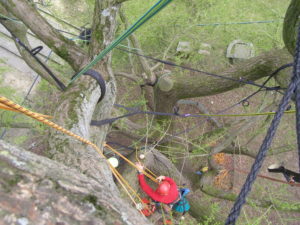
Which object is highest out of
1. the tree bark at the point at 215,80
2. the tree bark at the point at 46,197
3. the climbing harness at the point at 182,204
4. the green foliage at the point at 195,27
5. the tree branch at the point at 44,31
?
the green foliage at the point at 195,27

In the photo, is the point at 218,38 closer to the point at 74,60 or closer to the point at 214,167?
the point at 214,167

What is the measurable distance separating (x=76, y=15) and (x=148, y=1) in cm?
215

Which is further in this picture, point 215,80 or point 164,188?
point 164,188

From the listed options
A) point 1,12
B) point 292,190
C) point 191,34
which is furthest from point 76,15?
point 292,190

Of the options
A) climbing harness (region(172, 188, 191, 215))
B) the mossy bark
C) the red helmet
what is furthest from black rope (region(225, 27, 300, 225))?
climbing harness (region(172, 188, 191, 215))

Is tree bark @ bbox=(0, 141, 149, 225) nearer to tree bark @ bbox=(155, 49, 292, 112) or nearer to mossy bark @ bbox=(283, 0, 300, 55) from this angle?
mossy bark @ bbox=(283, 0, 300, 55)

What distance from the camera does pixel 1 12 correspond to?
2400mm

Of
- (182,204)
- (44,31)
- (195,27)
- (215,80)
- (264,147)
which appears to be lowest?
(182,204)

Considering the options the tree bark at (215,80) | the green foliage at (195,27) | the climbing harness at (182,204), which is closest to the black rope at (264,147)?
the tree bark at (215,80)

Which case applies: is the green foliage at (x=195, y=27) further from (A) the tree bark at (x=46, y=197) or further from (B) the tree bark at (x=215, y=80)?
(A) the tree bark at (x=46, y=197)

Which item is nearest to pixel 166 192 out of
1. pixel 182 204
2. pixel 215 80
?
pixel 182 204

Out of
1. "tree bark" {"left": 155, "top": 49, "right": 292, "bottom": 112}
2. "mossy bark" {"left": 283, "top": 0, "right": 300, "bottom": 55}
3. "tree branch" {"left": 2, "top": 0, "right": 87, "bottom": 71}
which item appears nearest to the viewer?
"mossy bark" {"left": 283, "top": 0, "right": 300, "bottom": 55}

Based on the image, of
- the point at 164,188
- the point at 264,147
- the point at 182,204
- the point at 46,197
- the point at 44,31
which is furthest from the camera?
the point at 182,204

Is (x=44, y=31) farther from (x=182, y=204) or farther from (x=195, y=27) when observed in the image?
(x=195, y=27)
